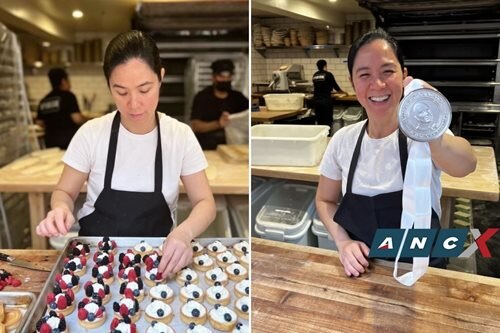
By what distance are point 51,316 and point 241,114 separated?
17.6 inches

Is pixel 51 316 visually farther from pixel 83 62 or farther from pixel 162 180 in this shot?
pixel 83 62

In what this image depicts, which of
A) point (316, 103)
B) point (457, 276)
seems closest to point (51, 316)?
point (316, 103)

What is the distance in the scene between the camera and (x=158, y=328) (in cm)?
65

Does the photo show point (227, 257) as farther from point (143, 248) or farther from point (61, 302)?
point (61, 302)

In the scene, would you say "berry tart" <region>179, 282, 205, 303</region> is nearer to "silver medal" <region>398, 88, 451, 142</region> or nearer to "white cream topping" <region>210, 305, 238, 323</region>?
"white cream topping" <region>210, 305, 238, 323</region>

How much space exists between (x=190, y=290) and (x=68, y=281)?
18cm

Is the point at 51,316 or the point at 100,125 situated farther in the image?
the point at 100,125

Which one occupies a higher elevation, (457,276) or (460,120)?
(460,120)

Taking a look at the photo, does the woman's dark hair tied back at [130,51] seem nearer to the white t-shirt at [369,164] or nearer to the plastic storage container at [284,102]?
the plastic storage container at [284,102]

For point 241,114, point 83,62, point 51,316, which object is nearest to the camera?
point 51,316

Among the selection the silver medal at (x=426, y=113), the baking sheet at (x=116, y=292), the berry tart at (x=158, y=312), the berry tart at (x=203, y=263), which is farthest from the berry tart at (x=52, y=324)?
the silver medal at (x=426, y=113)

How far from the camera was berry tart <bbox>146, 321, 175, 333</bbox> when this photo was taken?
65 cm

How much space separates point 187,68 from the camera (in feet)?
2.51

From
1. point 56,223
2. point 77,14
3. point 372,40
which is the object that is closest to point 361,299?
point 372,40
